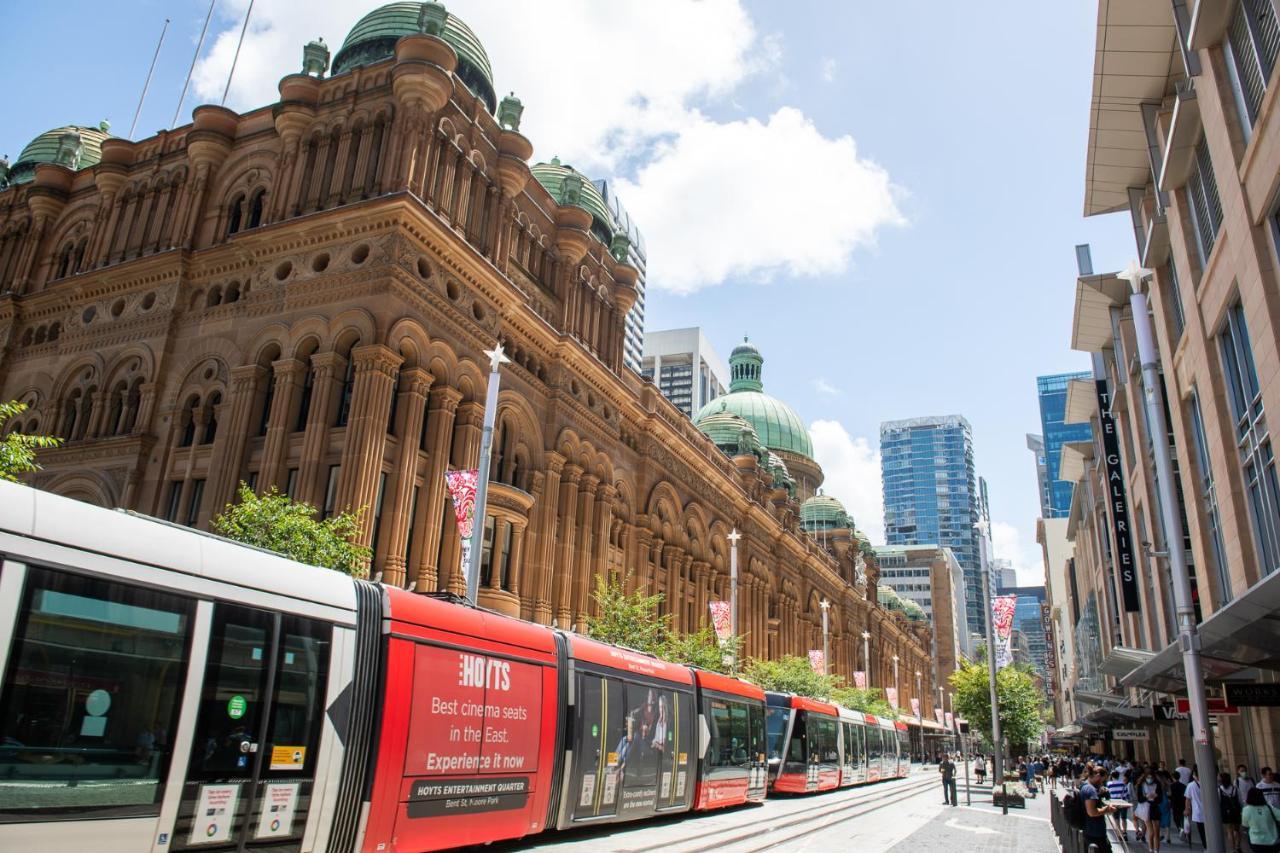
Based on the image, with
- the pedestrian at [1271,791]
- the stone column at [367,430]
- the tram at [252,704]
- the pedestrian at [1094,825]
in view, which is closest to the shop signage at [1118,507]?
the pedestrian at [1271,791]

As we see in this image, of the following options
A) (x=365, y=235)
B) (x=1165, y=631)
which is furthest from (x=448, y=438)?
(x=1165, y=631)

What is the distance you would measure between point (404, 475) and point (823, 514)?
76.2 metres

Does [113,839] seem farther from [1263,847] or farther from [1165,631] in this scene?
[1165,631]

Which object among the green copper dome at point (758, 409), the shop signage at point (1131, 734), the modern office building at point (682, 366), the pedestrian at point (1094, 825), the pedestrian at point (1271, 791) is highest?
the modern office building at point (682, 366)

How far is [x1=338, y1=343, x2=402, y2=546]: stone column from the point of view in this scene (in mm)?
27875

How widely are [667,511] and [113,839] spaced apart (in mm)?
44026

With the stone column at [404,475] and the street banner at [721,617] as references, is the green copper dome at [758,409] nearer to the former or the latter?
the street banner at [721,617]

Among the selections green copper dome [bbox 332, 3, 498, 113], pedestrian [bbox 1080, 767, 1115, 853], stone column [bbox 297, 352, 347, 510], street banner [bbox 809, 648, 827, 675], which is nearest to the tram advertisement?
pedestrian [bbox 1080, 767, 1115, 853]

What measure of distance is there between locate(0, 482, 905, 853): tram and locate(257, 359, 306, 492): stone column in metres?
17.2

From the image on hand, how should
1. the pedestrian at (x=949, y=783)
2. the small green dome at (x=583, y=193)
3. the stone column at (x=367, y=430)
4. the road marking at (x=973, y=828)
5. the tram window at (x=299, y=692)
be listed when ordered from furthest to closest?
the small green dome at (x=583, y=193) < the pedestrian at (x=949, y=783) < the stone column at (x=367, y=430) < the road marking at (x=973, y=828) < the tram window at (x=299, y=692)

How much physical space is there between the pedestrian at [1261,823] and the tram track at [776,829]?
8.51 metres

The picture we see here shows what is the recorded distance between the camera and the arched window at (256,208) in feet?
118

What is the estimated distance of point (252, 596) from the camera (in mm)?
9766

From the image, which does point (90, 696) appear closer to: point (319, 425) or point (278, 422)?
point (319, 425)
